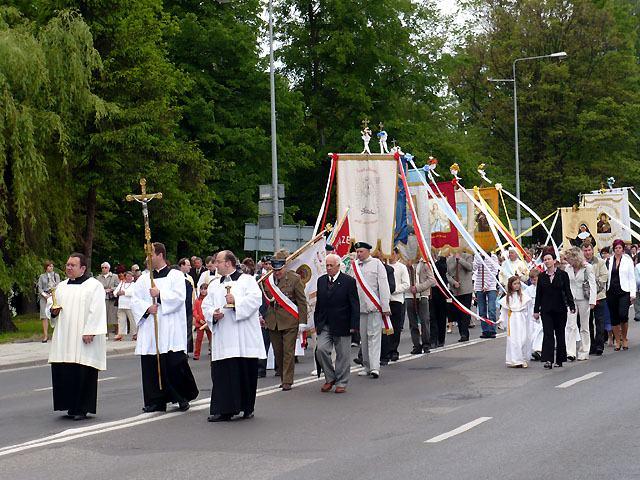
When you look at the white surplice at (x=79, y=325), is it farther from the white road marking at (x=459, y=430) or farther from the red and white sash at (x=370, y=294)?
the red and white sash at (x=370, y=294)

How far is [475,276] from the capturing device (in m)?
26.0

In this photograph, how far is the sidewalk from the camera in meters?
22.0

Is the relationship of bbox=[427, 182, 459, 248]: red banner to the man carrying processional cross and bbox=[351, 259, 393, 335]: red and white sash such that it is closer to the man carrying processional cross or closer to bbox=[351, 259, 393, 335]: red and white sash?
bbox=[351, 259, 393, 335]: red and white sash

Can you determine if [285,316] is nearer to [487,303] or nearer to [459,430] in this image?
[459,430]

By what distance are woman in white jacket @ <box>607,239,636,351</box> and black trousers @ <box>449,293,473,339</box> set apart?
341 centimetres

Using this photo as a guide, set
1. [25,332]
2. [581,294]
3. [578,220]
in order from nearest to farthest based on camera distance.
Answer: [581,294] → [25,332] → [578,220]

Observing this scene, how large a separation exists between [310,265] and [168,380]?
15.7ft

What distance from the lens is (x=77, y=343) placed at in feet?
44.1

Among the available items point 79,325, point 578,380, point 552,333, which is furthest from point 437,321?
point 79,325

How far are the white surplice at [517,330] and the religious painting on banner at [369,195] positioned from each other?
3178mm

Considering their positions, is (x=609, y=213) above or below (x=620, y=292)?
above

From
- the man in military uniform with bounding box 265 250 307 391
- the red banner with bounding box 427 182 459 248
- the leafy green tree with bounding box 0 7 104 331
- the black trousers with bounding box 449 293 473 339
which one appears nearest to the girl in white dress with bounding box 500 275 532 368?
the man in military uniform with bounding box 265 250 307 391

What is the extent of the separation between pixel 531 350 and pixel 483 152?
4106 centimetres

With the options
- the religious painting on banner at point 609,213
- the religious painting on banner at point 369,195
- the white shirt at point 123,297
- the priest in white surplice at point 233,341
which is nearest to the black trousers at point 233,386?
the priest in white surplice at point 233,341
